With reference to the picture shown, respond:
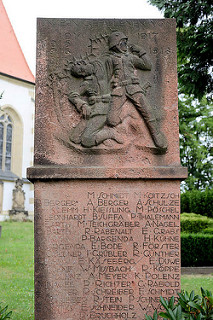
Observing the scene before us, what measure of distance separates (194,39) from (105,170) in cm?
896

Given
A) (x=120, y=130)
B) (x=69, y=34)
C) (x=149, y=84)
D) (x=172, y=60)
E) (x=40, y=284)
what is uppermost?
(x=69, y=34)

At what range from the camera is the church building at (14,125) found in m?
26.3

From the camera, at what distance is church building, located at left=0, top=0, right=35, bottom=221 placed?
26.3 metres

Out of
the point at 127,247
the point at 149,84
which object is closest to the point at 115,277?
the point at 127,247

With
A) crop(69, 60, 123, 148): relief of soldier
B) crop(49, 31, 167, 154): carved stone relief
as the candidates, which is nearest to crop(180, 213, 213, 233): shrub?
crop(49, 31, 167, 154): carved stone relief

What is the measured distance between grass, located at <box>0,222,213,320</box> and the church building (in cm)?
1295

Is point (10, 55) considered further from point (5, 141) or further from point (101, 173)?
point (101, 173)

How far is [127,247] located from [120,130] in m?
1.26

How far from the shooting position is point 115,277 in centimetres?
401

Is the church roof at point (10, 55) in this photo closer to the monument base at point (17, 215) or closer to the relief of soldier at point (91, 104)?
the monument base at point (17, 215)

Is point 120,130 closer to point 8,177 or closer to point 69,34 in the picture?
point 69,34

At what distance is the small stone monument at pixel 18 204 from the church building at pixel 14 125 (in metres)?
0.33

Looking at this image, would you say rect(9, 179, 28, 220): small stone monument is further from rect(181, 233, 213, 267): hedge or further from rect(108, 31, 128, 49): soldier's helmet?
rect(108, 31, 128, 49): soldier's helmet

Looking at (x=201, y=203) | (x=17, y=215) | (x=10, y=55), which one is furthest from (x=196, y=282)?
(x=10, y=55)
